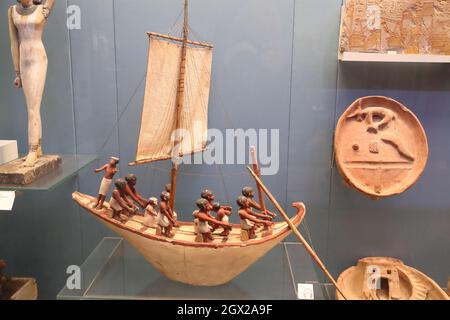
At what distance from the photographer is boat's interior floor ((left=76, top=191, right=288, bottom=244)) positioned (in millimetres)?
1681

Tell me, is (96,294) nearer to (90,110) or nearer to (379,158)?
(90,110)

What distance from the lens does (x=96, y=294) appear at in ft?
5.50

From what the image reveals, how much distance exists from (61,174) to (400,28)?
4.96ft

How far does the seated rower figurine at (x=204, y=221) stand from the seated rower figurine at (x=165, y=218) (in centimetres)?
11

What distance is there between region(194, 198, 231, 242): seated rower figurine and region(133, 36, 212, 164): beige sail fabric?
32cm

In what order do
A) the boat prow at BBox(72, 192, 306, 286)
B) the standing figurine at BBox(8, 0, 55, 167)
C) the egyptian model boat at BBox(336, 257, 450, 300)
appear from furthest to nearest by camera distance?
the egyptian model boat at BBox(336, 257, 450, 300), the standing figurine at BBox(8, 0, 55, 167), the boat prow at BBox(72, 192, 306, 286)

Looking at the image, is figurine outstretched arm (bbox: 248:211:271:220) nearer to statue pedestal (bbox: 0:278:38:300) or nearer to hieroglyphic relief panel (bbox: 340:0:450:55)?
hieroglyphic relief panel (bbox: 340:0:450:55)

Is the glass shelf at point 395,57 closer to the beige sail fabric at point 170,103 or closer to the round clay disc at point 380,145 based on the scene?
the round clay disc at point 380,145

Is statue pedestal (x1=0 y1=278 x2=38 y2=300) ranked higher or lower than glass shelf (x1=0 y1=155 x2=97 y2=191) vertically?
lower

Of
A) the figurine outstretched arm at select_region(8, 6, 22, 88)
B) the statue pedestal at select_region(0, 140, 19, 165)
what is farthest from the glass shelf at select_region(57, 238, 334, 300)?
the figurine outstretched arm at select_region(8, 6, 22, 88)

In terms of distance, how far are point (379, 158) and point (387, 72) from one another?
390mm
